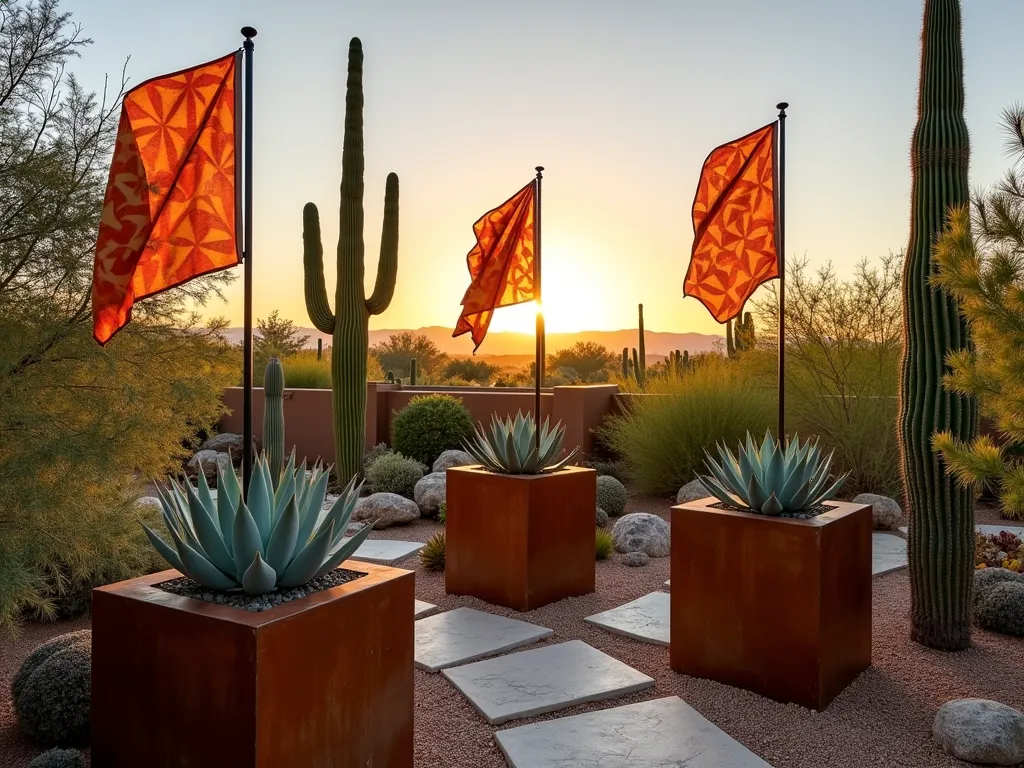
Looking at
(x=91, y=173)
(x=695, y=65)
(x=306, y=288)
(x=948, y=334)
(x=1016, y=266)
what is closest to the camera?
(x=1016, y=266)

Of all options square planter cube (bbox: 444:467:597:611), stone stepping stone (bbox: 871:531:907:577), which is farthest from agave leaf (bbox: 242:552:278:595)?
stone stepping stone (bbox: 871:531:907:577)

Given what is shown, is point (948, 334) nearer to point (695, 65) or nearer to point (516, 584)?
point (516, 584)

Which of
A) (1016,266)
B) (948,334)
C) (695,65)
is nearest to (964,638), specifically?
(948,334)

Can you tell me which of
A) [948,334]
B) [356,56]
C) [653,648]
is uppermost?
[356,56]

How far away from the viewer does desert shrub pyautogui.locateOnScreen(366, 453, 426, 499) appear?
A: 984 cm

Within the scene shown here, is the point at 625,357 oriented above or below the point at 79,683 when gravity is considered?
above

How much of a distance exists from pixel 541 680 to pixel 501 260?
156 inches

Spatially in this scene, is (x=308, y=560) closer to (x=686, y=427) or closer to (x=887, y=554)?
(x=887, y=554)

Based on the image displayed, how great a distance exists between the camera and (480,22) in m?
7.88

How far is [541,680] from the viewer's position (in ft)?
12.3

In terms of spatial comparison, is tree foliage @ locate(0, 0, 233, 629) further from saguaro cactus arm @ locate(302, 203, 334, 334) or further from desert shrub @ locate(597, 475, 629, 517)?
saguaro cactus arm @ locate(302, 203, 334, 334)

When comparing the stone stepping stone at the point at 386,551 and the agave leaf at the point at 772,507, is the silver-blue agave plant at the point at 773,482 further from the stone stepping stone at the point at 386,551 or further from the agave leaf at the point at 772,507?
Result: the stone stepping stone at the point at 386,551

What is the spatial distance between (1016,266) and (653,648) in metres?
2.77

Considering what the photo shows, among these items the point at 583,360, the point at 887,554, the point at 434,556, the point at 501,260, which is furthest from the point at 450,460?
the point at 583,360
